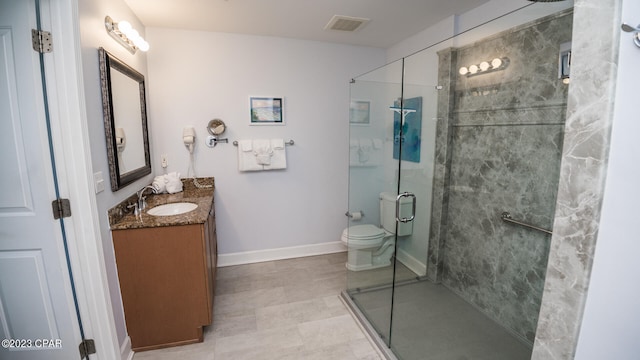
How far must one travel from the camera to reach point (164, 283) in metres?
1.90

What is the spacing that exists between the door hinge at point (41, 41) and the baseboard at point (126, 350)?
1.77m

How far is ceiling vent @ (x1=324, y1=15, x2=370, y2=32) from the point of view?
250 cm

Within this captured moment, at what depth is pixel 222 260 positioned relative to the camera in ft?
10.5

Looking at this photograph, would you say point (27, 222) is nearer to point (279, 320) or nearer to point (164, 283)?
point (164, 283)

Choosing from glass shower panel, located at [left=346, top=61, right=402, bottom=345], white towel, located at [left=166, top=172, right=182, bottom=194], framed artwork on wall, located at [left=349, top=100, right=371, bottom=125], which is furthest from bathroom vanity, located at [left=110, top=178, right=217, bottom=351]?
framed artwork on wall, located at [left=349, top=100, right=371, bottom=125]

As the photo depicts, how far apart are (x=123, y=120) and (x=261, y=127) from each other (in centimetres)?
132

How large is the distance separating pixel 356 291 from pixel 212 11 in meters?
2.76

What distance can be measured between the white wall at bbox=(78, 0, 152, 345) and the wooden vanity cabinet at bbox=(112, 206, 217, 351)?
6 cm

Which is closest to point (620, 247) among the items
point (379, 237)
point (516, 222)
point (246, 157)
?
point (516, 222)

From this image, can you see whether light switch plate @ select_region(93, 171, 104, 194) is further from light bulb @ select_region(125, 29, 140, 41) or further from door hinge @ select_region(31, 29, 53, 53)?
light bulb @ select_region(125, 29, 140, 41)

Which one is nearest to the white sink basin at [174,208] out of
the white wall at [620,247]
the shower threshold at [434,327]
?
the shower threshold at [434,327]

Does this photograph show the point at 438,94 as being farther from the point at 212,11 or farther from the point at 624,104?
the point at 212,11

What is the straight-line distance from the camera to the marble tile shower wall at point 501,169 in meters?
1.72

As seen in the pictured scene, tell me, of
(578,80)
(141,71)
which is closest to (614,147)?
(578,80)
